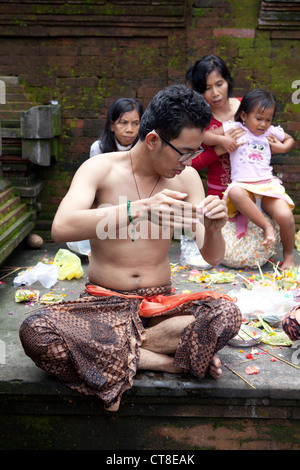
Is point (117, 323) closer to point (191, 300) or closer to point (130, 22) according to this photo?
point (191, 300)

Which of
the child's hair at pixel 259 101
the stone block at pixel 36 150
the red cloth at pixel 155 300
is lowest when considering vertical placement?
the red cloth at pixel 155 300

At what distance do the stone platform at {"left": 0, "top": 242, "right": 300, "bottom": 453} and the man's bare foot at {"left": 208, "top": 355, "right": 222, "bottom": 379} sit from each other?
0.12ft

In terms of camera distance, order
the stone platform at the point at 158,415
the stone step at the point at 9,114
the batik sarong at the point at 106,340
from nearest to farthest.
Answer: the batik sarong at the point at 106,340 < the stone platform at the point at 158,415 < the stone step at the point at 9,114

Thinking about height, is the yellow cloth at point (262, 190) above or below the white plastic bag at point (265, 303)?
above

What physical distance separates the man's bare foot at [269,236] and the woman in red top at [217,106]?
2.52 feet

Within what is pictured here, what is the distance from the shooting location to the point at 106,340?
279 cm

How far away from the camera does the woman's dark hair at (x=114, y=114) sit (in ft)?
17.1

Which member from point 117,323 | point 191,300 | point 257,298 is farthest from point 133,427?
point 257,298

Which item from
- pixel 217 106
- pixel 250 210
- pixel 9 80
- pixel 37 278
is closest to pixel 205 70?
→ pixel 217 106

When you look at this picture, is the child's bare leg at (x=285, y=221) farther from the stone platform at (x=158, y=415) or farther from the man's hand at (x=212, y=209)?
the man's hand at (x=212, y=209)

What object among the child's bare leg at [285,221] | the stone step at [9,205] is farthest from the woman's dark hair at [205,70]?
the stone step at [9,205]

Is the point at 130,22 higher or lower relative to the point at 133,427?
higher

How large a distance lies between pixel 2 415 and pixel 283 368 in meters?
1.62

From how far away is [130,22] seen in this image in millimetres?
5773
